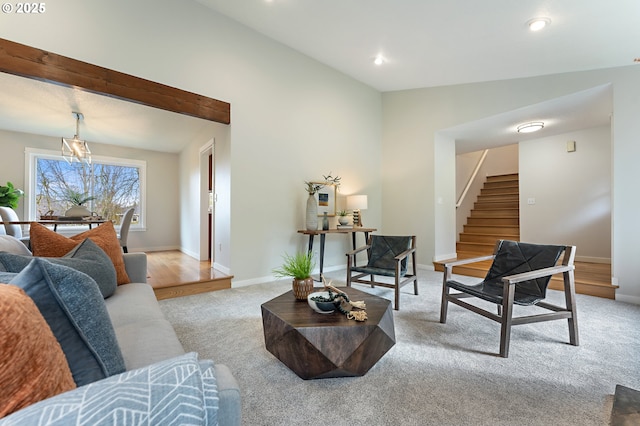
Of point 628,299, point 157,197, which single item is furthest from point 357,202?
point 157,197

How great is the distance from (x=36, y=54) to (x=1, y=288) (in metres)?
3.03

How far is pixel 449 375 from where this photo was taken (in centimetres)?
166

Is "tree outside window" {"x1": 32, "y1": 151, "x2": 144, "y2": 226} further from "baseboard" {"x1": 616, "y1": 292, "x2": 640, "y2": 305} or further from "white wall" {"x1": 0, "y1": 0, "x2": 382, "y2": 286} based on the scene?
"baseboard" {"x1": 616, "y1": 292, "x2": 640, "y2": 305}

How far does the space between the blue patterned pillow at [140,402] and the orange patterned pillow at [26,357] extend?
0.31 ft

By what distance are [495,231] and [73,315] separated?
6782 mm

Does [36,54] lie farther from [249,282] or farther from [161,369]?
[161,369]

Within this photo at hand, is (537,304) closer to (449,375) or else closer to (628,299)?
(449,375)

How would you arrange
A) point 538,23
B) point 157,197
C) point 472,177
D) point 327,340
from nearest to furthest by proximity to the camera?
point 327,340 → point 538,23 → point 157,197 → point 472,177

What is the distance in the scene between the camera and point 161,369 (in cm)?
55

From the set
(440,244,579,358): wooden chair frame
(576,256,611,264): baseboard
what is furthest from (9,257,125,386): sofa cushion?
(576,256,611,264): baseboard

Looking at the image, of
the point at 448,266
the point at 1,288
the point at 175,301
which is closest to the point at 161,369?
the point at 1,288

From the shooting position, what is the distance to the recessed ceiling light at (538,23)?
8.58 feet

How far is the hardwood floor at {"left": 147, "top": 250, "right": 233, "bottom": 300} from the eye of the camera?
3.14 metres
